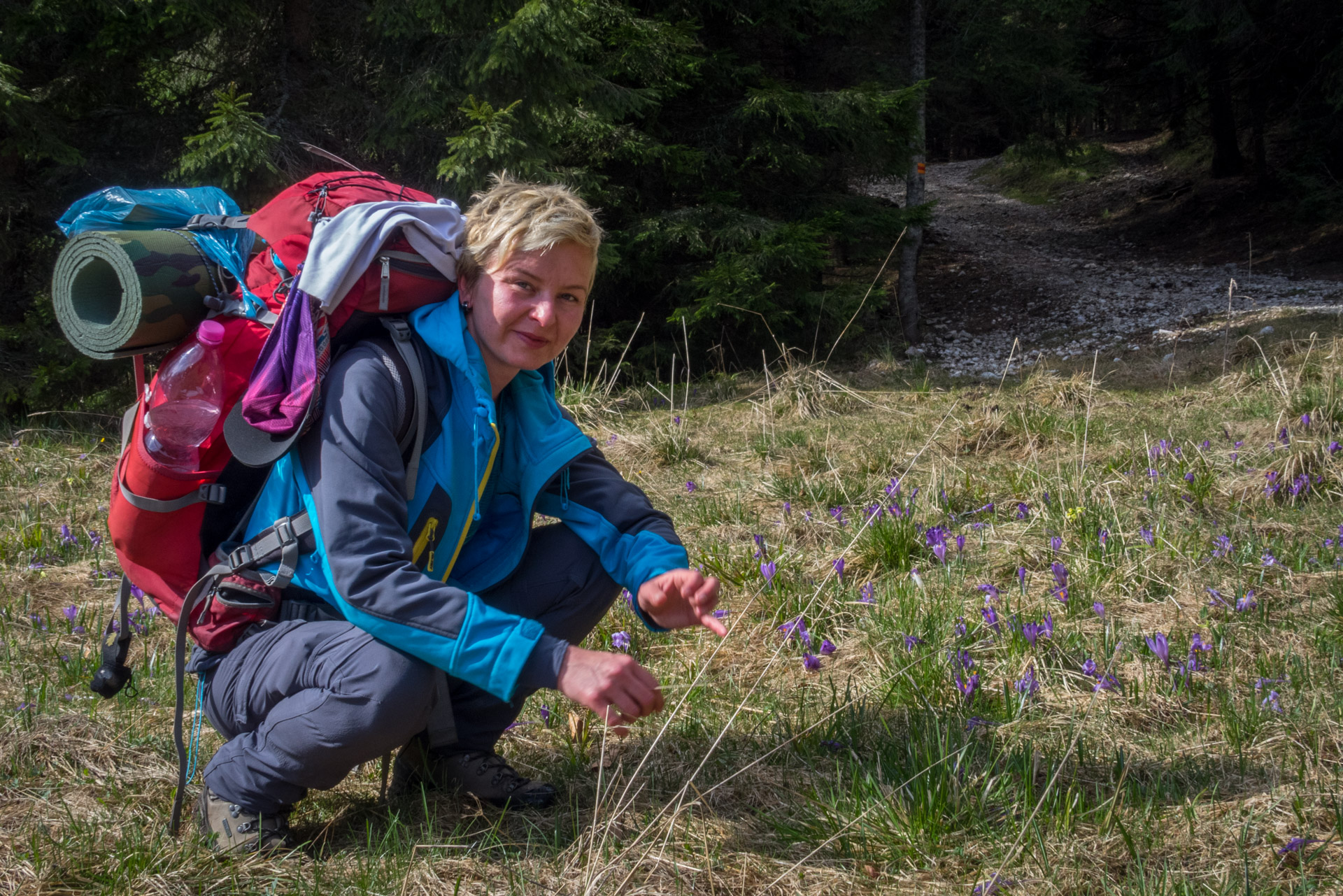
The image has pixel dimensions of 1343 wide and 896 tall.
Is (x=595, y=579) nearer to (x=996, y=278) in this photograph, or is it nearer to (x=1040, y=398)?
(x=1040, y=398)

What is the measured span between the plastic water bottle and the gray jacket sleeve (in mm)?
215

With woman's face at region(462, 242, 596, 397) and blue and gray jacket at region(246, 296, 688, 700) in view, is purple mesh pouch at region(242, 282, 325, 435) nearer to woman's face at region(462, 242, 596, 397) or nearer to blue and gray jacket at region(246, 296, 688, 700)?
blue and gray jacket at region(246, 296, 688, 700)

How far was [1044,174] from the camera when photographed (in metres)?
26.2

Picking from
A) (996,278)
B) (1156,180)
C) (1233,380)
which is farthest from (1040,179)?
(1233,380)

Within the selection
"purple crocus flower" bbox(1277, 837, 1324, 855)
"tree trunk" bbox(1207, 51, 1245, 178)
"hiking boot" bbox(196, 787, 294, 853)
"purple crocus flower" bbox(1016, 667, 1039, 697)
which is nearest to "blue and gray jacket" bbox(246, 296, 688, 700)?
"hiking boot" bbox(196, 787, 294, 853)

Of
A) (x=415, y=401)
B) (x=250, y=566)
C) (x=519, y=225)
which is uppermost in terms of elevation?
(x=519, y=225)

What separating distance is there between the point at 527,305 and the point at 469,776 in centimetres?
115

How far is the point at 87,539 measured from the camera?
14.3 ft

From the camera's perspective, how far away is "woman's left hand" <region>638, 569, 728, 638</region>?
86.0 inches

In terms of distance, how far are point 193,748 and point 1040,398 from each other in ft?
18.6

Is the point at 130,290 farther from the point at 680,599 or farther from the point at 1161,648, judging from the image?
the point at 1161,648

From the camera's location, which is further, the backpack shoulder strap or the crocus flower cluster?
the crocus flower cluster

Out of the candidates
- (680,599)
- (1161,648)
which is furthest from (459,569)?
(1161,648)

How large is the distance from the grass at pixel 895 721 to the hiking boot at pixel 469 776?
0.06m
